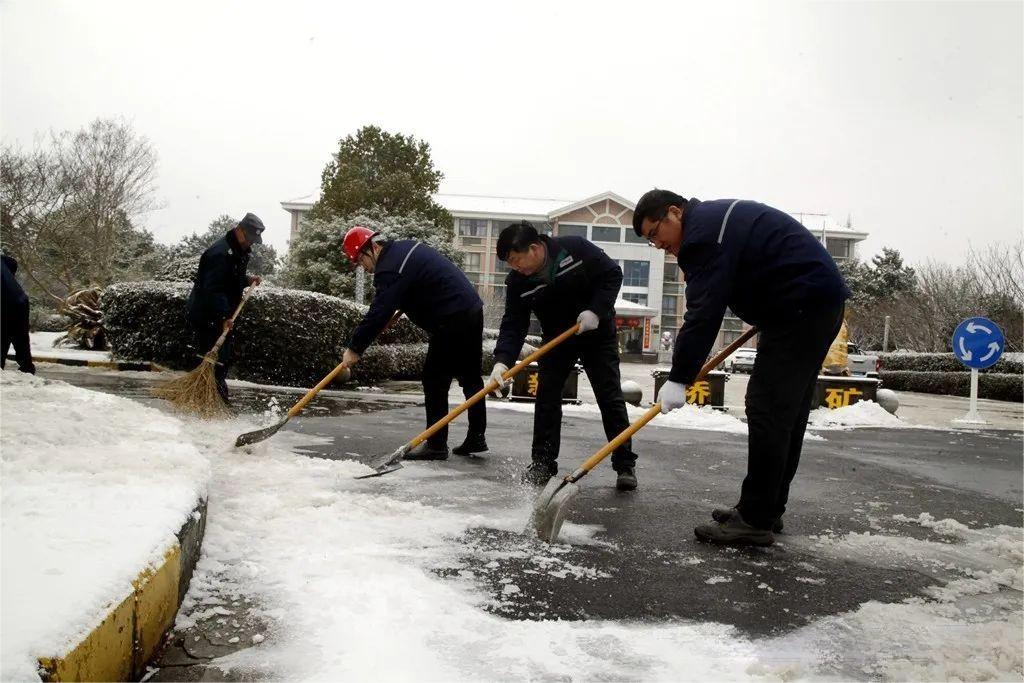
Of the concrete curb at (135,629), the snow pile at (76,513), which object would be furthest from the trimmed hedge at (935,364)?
the concrete curb at (135,629)

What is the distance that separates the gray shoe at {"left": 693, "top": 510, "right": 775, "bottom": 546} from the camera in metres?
3.20

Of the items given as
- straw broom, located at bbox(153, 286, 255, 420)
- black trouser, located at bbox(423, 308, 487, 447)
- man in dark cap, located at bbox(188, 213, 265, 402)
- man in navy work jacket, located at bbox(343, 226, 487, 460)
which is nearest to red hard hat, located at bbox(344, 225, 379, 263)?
man in navy work jacket, located at bbox(343, 226, 487, 460)

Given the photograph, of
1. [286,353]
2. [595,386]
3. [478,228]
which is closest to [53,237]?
[286,353]

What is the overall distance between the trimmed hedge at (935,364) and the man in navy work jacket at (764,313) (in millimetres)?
18598

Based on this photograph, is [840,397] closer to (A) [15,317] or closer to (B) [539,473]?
(B) [539,473]

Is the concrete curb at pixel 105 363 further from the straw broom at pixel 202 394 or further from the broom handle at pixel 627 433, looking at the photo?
the broom handle at pixel 627 433

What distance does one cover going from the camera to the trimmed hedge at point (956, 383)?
18609mm

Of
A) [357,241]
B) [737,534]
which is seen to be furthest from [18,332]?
[737,534]

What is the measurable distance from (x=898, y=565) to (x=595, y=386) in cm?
197

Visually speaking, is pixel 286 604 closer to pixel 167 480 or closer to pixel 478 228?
pixel 167 480

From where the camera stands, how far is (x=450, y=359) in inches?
199

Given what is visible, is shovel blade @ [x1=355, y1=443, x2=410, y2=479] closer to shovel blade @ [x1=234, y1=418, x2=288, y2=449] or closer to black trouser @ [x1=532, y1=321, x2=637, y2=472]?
black trouser @ [x1=532, y1=321, x2=637, y2=472]

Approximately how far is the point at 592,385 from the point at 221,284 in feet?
12.0

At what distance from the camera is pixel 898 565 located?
300 centimetres
